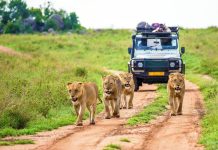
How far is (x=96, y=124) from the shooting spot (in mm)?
16047

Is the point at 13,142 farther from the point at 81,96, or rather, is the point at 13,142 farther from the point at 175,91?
the point at 175,91

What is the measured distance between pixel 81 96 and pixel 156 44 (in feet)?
40.3

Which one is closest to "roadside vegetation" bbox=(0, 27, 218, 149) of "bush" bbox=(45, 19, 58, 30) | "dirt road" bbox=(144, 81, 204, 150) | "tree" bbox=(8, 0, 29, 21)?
"dirt road" bbox=(144, 81, 204, 150)

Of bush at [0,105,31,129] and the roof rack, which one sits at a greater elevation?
the roof rack

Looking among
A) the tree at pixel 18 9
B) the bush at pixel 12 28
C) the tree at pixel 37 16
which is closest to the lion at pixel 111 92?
the bush at pixel 12 28

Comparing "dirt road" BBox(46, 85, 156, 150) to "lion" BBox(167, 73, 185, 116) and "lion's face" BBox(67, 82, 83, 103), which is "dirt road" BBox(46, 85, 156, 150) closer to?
"lion's face" BBox(67, 82, 83, 103)

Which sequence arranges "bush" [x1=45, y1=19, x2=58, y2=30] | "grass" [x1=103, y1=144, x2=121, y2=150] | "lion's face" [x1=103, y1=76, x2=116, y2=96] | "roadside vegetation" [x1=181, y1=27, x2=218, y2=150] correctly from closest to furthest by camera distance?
"grass" [x1=103, y1=144, x2=121, y2=150]
"roadside vegetation" [x1=181, y1=27, x2=218, y2=150]
"lion's face" [x1=103, y1=76, x2=116, y2=96]
"bush" [x1=45, y1=19, x2=58, y2=30]

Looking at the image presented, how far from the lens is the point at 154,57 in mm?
27031

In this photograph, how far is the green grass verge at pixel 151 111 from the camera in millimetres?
16469

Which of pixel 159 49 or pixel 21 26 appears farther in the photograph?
pixel 21 26

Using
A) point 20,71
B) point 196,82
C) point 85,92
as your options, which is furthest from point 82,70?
point 85,92

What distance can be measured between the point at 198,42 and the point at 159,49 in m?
30.3

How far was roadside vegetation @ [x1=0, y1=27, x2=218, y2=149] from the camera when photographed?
1552 centimetres

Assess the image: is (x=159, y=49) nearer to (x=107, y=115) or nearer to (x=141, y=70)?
(x=141, y=70)
